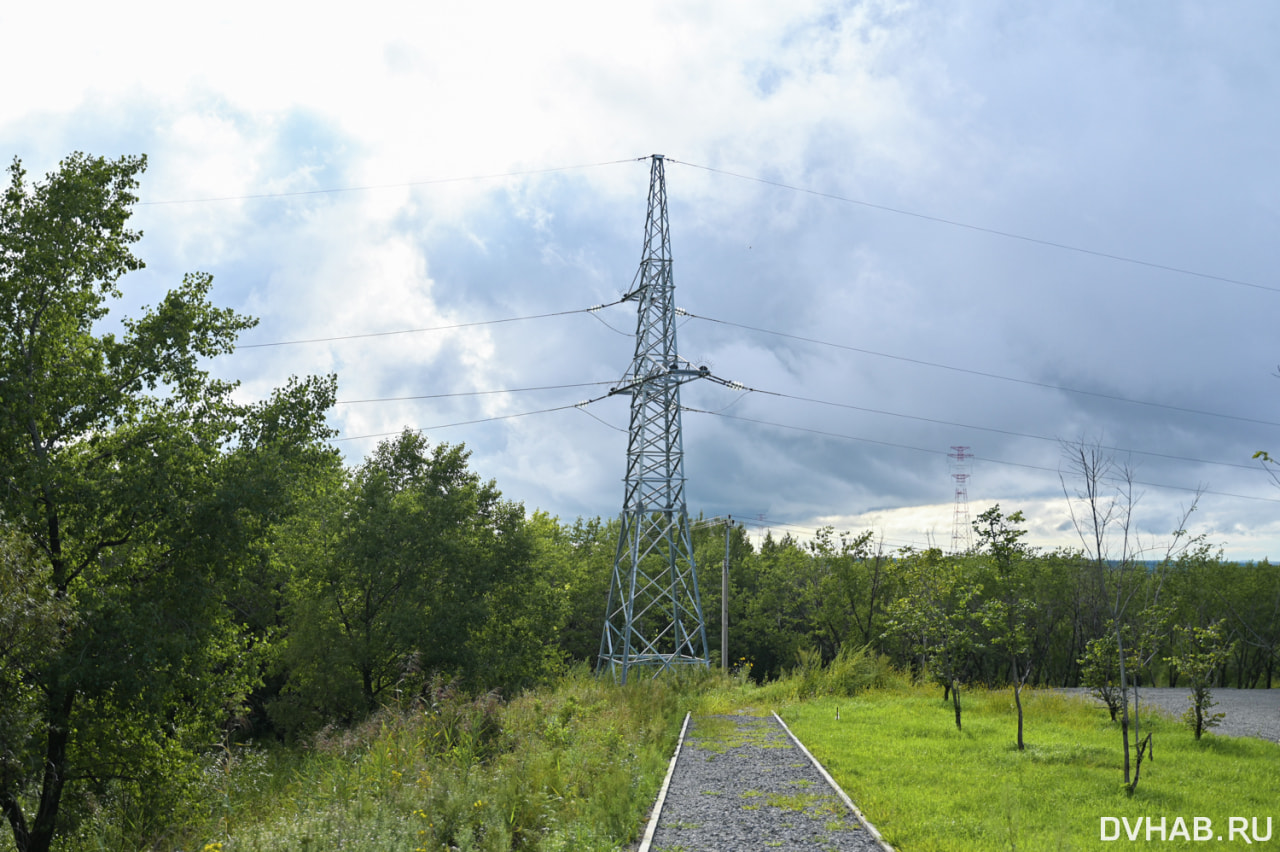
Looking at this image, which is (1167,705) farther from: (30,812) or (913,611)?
(30,812)

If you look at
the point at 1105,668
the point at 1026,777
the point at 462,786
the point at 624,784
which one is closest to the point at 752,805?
the point at 624,784

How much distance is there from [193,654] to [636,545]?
12.7 meters

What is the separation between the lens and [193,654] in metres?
13.4

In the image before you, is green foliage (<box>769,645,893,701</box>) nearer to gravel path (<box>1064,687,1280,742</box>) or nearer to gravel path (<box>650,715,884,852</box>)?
gravel path (<box>1064,687,1280,742</box>)

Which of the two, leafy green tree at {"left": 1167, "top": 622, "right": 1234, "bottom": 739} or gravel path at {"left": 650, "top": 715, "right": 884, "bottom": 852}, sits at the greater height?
leafy green tree at {"left": 1167, "top": 622, "right": 1234, "bottom": 739}

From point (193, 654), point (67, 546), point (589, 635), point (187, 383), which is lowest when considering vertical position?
point (589, 635)

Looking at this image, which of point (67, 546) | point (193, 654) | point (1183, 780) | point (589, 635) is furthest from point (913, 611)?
point (589, 635)

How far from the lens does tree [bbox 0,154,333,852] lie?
12016mm

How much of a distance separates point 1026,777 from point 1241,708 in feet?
70.0

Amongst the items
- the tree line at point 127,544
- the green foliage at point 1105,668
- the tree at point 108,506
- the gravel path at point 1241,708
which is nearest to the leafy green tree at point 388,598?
the tree line at point 127,544

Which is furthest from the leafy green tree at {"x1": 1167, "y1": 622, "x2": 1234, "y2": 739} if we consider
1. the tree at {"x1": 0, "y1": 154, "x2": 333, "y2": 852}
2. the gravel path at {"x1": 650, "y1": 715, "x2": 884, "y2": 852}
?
the tree at {"x1": 0, "y1": 154, "x2": 333, "y2": 852}

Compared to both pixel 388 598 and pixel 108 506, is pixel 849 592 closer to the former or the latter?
pixel 388 598

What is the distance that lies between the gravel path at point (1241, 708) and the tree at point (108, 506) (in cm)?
2075

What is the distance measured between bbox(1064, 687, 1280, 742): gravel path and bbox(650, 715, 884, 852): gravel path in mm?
11679
